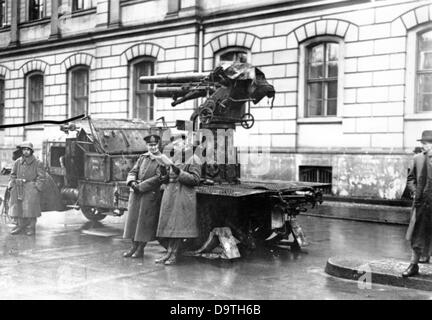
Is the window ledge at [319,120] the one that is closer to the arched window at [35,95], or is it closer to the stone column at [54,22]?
the stone column at [54,22]

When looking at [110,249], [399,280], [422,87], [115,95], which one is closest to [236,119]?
[110,249]

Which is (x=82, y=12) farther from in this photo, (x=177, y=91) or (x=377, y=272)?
(x=377, y=272)

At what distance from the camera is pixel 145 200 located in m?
8.55

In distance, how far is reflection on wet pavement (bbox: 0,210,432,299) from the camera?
255 inches

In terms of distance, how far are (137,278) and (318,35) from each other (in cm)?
1029

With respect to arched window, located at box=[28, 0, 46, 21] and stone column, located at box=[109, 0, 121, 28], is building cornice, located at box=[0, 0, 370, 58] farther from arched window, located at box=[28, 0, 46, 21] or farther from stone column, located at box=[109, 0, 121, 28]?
arched window, located at box=[28, 0, 46, 21]

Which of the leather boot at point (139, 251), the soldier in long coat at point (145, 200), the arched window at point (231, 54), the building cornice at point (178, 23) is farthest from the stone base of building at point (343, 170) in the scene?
the leather boot at point (139, 251)

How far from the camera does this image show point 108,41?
67.9 ft

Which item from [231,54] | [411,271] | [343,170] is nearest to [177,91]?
[411,271]

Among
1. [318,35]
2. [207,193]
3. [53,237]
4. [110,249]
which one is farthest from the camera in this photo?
[318,35]

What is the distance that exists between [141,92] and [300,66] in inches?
253

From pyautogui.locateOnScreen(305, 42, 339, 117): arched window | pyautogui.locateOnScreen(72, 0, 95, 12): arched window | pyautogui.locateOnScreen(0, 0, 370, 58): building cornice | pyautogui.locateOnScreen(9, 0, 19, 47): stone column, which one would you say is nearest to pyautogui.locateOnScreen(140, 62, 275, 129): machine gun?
pyautogui.locateOnScreen(305, 42, 339, 117): arched window

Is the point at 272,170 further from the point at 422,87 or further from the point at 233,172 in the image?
the point at 233,172

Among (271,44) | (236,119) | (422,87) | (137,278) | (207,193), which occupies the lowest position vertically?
(137,278)
